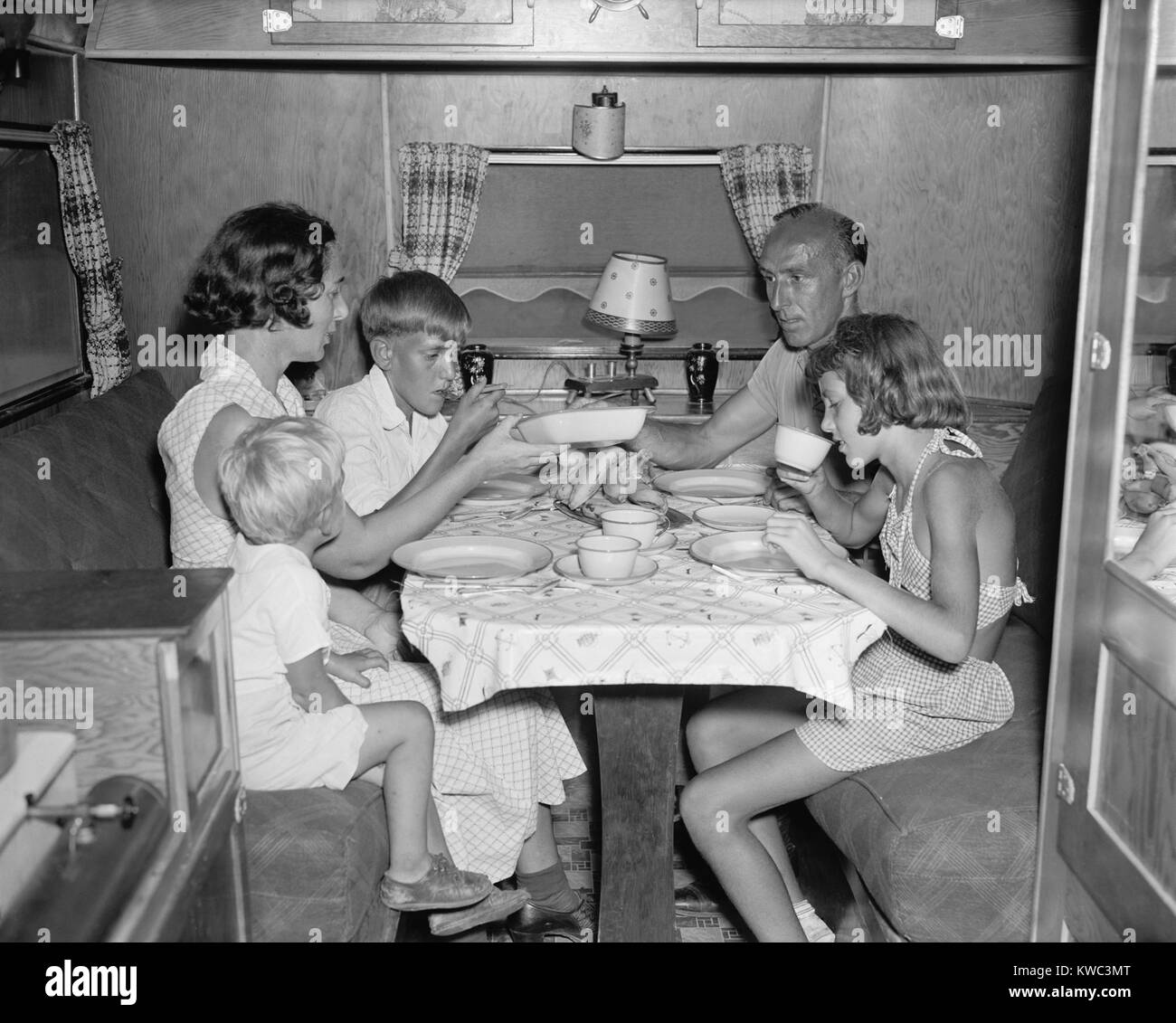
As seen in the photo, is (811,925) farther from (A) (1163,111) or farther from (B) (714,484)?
(A) (1163,111)

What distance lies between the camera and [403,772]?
244 cm

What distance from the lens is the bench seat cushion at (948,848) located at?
7.53 feet

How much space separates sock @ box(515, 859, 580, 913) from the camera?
2.91 m

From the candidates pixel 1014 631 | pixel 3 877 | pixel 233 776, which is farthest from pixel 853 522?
pixel 3 877

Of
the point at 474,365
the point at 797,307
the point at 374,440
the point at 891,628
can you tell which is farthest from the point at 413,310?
the point at 474,365

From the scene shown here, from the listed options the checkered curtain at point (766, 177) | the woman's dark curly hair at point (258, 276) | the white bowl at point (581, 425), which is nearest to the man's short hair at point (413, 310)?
the woman's dark curly hair at point (258, 276)

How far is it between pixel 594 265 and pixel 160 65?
1.98 meters

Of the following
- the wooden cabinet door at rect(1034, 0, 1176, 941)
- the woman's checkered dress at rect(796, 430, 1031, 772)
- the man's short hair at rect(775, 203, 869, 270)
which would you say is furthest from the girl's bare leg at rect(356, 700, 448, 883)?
the man's short hair at rect(775, 203, 869, 270)

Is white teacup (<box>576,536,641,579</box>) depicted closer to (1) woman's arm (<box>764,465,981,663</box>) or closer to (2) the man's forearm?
(1) woman's arm (<box>764,465,981,663</box>)

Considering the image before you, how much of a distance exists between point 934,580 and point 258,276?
1558 mm

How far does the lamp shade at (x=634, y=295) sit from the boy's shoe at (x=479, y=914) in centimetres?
276

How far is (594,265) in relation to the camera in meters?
5.61

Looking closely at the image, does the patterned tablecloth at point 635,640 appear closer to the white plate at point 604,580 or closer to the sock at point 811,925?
the white plate at point 604,580

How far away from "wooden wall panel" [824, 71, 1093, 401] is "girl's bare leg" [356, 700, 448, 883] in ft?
10.8
